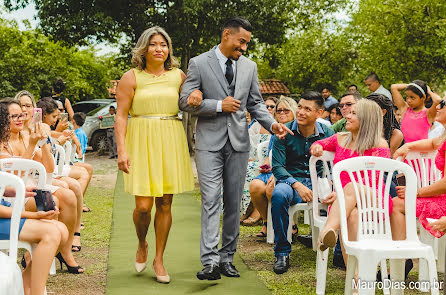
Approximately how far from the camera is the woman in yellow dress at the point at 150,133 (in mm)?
5441

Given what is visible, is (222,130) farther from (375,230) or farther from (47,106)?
(47,106)

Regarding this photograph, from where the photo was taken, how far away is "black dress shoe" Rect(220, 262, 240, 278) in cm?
562

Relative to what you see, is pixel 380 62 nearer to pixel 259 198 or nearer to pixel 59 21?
pixel 59 21

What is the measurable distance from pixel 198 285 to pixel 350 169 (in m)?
1.63

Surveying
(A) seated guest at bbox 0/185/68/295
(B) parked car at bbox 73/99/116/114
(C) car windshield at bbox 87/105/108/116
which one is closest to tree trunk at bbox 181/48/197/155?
(C) car windshield at bbox 87/105/108/116

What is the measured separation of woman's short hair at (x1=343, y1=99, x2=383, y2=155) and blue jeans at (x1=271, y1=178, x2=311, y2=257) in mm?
1028

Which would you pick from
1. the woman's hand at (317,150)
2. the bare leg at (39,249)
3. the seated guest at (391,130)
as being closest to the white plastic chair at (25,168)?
the bare leg at (39,249)

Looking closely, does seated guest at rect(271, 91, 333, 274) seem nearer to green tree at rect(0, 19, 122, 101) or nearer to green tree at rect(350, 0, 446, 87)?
green tree at rect(350, 0, 446, 87)

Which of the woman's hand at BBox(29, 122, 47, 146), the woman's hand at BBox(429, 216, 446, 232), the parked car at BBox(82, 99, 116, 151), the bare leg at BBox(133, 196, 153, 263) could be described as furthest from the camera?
the parked car at BBox(82, 99, 116, 151)

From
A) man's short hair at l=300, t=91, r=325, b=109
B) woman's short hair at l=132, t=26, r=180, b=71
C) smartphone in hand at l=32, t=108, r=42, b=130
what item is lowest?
smartphone in hand at l=32, t=108, r=42, b=130

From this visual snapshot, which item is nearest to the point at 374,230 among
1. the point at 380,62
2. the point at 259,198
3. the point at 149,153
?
the point at 149,153

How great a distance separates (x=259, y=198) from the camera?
718cm

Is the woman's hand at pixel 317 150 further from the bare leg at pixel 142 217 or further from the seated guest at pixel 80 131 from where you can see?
the seated guest at pixel 80 131

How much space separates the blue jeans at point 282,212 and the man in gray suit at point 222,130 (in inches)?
16.4
